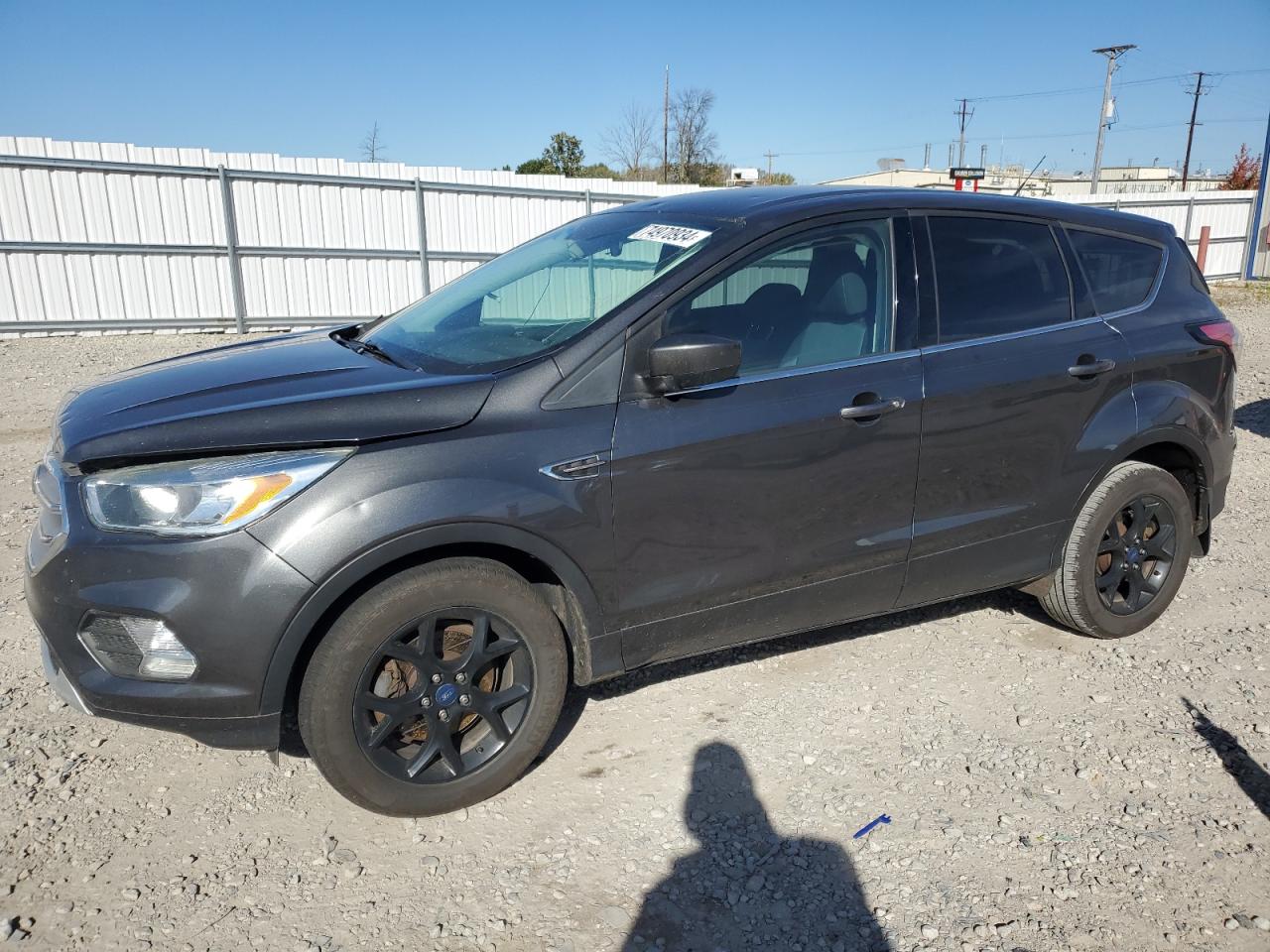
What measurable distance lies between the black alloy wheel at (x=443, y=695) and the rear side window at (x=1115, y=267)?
9.23 feet

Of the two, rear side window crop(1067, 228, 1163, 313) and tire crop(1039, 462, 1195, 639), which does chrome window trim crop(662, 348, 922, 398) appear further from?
tire crop(1039, 462, 1195, 639)

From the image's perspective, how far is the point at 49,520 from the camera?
258cm

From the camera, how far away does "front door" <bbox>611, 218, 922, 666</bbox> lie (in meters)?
2.84

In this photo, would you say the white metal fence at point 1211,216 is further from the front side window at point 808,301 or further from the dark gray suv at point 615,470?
the front side window at point 808,301

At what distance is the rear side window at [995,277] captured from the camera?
3.38 metres

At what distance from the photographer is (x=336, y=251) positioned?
14398 millimetres

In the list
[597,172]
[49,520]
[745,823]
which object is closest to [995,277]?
[745,823]

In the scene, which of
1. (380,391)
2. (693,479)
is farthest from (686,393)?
(380,391)

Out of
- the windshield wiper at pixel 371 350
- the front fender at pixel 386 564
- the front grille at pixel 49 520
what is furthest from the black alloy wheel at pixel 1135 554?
the front grille at pixel 49 520

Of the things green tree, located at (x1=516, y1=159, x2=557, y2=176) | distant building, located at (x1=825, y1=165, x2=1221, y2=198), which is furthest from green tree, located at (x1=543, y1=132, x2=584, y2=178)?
distant building, located at (x1=825, y1=165, x2=1221, y2=198)

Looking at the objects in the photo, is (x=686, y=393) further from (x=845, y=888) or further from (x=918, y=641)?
(x=918, y=641)

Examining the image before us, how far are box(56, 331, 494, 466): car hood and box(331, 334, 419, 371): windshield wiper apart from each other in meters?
0.05

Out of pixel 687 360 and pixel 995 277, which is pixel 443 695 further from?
pixel 995 277

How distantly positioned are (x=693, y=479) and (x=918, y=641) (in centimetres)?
173
